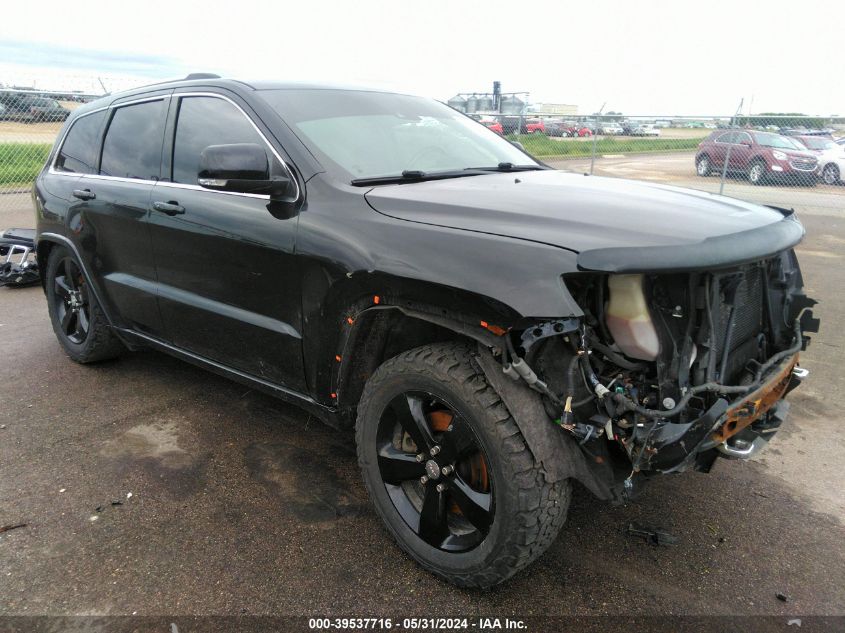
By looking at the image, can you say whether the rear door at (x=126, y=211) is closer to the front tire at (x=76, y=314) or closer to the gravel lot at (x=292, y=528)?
the front tire at (x=76, y=314)

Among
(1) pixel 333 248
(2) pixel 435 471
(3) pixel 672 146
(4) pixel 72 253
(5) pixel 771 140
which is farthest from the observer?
(3) pixel 672 146

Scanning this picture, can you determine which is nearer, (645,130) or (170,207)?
(170,207)

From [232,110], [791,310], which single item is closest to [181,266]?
[232,110]

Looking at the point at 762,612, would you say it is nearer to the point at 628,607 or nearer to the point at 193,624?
the point at 628,607

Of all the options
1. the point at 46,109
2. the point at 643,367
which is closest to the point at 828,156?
the point at 643,367

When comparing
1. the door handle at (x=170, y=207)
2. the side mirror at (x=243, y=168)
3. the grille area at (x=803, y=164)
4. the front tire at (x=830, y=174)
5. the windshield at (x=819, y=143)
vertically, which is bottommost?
the front tire at (x=830, y=174)

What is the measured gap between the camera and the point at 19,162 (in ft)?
42.0

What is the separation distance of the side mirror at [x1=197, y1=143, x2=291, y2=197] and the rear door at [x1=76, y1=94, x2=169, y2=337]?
101cm

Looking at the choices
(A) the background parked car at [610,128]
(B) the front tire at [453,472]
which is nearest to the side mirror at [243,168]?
(B) the front tire at [453,472]

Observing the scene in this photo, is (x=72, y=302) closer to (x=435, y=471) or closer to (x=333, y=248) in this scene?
(x=333, y=248)

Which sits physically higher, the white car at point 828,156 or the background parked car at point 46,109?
the background parked car at point 46,109

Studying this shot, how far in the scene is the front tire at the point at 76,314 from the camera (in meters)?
4.46

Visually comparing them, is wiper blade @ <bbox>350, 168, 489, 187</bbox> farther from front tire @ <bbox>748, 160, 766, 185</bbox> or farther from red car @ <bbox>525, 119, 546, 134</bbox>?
red car @ <bbox>525, 119, 546, 134</bbox>

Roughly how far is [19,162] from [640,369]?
45.9 ft
